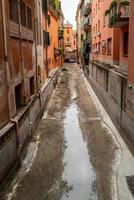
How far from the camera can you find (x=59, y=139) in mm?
11117

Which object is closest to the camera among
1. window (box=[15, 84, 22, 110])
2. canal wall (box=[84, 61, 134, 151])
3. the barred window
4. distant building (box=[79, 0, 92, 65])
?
the barred window

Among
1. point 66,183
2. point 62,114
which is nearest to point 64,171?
point 66,183

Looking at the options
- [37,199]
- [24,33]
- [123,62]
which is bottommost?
[37,199]

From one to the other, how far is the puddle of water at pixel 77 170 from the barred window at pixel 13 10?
16.9 ft

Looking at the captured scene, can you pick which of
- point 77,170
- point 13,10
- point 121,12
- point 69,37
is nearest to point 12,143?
point 77,170

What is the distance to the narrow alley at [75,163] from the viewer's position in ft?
23.1

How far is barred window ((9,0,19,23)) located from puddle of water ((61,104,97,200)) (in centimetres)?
516

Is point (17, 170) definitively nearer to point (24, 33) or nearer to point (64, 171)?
point (64, 171)

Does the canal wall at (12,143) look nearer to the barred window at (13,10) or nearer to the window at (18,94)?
the window at (18,94)

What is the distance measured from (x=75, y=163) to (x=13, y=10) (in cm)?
577

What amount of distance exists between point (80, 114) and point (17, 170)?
767cm

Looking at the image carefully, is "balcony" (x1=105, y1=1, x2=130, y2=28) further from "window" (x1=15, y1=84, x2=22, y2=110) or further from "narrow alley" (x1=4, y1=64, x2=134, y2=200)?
"window" (x1=15, y1=84, x2=22, y2=110)

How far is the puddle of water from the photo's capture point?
6.99 metres

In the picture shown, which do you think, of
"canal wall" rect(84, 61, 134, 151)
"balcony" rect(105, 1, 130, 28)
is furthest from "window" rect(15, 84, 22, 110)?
"balcony" rect(105, 1, 130, 28)
